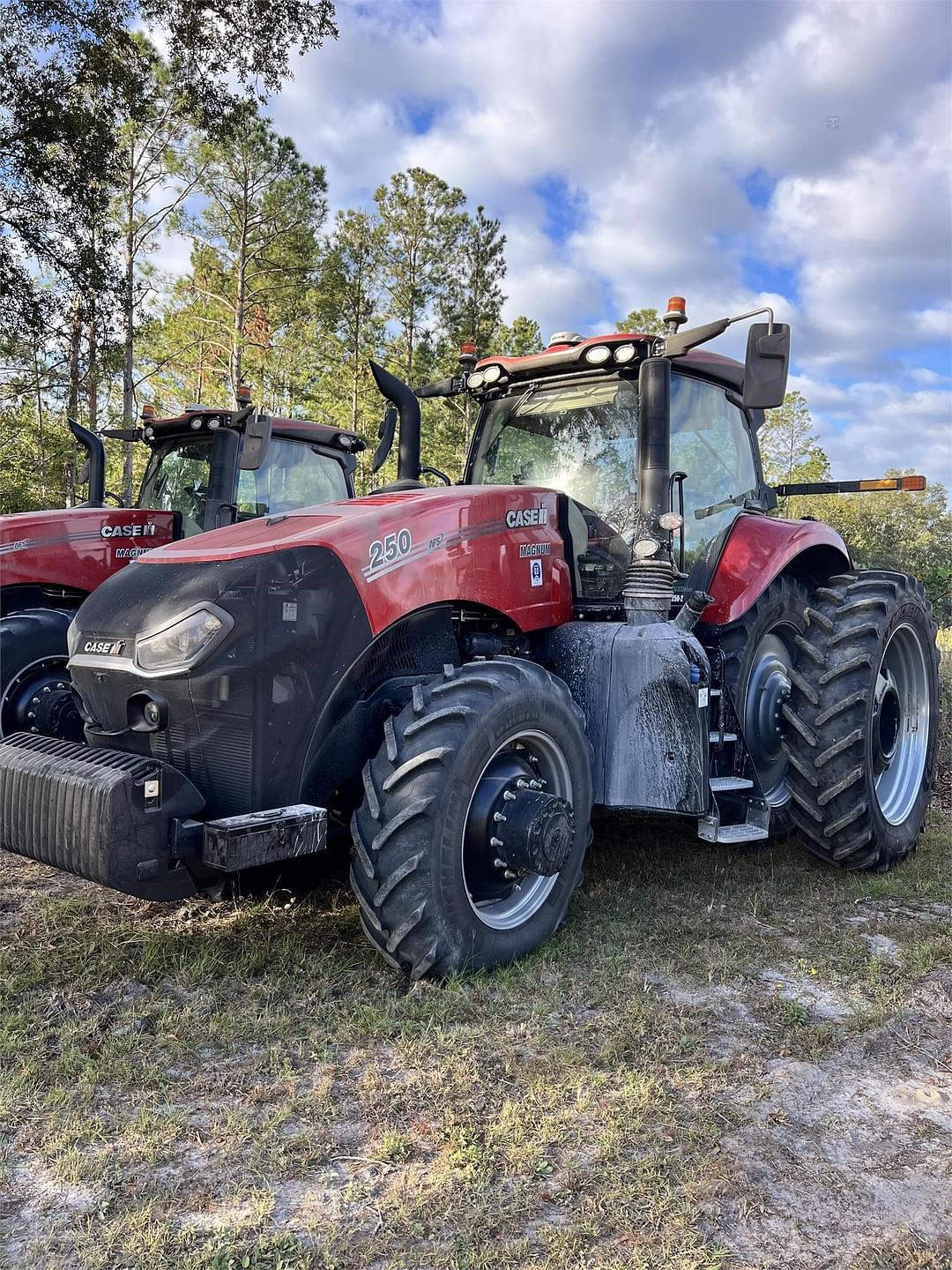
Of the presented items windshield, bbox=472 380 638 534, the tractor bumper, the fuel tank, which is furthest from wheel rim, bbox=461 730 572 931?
windshield, bbox=472 380 638 534

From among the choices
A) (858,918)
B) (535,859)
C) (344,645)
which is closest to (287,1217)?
(535,859)

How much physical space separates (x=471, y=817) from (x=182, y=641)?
115 cm

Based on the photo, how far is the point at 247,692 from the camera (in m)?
3.04

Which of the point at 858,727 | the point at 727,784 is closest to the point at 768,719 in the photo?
the point at 858,727

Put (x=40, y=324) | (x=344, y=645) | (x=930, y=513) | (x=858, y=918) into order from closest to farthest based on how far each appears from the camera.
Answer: (x=344, y=645)
(x=858, y=918)
(x=40, y=324)
(x=930, y=513)

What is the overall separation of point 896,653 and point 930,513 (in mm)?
45302

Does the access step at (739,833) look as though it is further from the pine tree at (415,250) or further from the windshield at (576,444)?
the pine tree at (415,250)

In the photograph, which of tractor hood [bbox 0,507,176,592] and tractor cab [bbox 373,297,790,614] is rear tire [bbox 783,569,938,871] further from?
tractor hood [bbox 0,507,176,592]

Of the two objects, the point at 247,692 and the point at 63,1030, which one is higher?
the point at 247,692

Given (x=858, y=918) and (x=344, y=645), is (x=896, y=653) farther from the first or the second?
(x=344, y=645)

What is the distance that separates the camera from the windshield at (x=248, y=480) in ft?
21.0

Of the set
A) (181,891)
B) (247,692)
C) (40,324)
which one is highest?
(40,324)

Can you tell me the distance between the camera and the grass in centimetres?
204

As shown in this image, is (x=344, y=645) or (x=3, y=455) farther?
(x=3, y=455)
